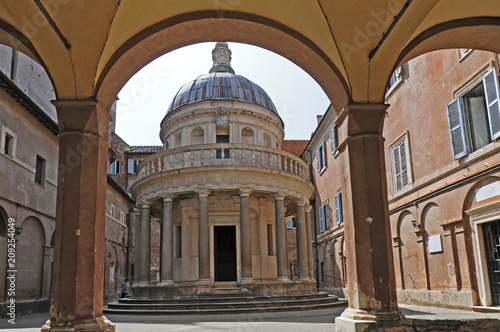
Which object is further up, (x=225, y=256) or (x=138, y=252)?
(x=138, y=252)

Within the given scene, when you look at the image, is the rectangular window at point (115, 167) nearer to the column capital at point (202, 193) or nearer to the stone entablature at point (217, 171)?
the stone entablature at point (217, 171)

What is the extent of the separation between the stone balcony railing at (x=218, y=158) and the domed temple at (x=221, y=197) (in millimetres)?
44

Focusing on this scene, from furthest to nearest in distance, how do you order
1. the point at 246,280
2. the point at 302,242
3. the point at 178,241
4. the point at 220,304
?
the point at 178,241
the point at 302,242
the point at 246,280
the point at 220,304

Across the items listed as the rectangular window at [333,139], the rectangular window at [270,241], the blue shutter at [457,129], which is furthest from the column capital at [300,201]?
the blue shutter at [457,129]

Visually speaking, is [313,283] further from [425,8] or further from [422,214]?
[425,8]

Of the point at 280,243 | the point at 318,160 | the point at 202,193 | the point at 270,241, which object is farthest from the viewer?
the point at 318,160

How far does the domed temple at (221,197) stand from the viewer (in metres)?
19.5

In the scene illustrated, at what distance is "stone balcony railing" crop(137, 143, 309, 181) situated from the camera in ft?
66.3

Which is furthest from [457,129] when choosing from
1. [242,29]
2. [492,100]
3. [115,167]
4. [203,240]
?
[115,167]

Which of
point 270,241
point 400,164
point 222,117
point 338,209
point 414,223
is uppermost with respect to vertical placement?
point 222,117

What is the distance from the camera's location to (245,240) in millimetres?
19234

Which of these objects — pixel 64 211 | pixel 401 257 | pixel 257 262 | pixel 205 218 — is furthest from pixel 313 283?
pixel 64 211

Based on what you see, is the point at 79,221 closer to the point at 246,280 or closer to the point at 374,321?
the point at 374,321

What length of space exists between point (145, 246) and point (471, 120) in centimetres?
1429
